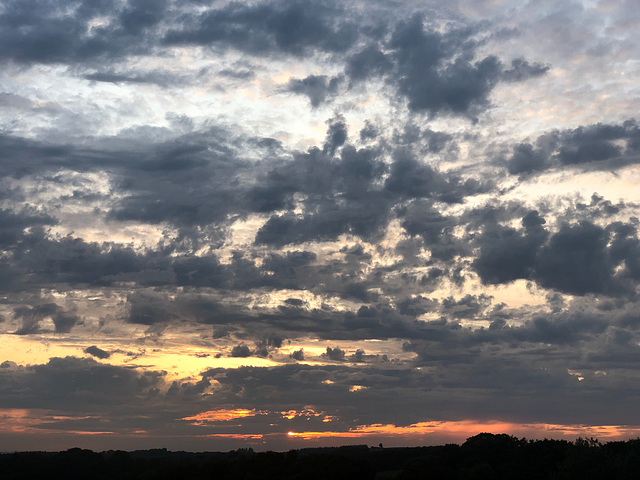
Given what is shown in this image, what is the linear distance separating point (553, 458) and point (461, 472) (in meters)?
35.4

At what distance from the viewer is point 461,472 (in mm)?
170750

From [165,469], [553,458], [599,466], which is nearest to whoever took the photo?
[599,466]

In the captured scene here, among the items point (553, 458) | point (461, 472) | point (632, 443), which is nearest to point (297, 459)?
point (461, 472)

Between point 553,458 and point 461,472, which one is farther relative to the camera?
→ point 553,458

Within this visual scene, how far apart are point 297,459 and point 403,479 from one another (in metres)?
30.2

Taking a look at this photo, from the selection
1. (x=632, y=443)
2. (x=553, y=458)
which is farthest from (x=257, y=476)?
(x=632, y=443)

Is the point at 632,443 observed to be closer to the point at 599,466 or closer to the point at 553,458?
the point at 553,458

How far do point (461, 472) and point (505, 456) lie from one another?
25644 mm

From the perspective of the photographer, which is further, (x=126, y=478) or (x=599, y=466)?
(x=126, y=478)

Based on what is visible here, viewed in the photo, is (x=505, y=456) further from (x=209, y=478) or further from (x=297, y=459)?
(x=209, y=478)

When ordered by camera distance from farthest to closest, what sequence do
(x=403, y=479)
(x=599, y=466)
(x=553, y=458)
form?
(x=553, y=458) → (x=403, y=479) → (x=599, y=466)

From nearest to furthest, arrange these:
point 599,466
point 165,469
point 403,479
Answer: point 599,466 < point 403,479 < point 165,469

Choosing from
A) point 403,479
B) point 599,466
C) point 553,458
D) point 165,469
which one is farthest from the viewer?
point 553,458

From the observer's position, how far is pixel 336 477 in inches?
6304
